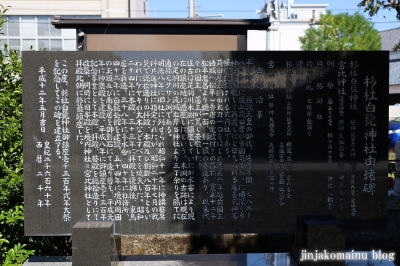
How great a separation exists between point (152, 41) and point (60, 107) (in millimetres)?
4114

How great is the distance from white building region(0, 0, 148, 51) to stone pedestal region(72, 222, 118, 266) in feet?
67.3

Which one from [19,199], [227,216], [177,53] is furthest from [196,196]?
[19,199]

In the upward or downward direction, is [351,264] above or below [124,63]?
below

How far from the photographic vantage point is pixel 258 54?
239 inches

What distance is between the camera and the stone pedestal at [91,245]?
226 inches

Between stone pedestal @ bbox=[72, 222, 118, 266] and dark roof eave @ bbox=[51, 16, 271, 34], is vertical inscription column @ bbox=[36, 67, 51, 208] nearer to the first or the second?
stone pedestal @ bbox=[72, 222, 118, 266]

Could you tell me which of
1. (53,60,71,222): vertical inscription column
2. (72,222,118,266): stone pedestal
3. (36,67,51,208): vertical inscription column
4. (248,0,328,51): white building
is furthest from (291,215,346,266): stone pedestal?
(248,0,328,51): white building

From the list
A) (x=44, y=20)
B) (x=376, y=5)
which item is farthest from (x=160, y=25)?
(x=44, y=20)

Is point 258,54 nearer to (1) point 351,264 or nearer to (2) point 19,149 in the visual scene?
(1) point 351,264

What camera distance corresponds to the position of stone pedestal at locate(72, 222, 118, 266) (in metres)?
5.74

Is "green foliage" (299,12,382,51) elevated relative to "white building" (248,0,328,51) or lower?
lower

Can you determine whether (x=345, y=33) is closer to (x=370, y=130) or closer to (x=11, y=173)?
(x=370, y=130)

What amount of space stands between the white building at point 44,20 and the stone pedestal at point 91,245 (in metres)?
20.5

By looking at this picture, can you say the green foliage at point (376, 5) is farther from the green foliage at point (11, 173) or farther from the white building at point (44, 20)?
the white building at point (44, 20)
